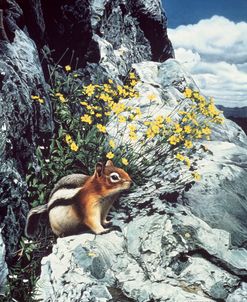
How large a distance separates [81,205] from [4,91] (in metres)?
1.49

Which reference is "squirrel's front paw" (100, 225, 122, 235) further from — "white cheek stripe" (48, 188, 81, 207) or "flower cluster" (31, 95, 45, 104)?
"flower cluster" (31, 95, 45, 104)

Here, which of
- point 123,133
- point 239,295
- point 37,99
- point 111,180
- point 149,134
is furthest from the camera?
point 123,133

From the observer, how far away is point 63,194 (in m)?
4.75

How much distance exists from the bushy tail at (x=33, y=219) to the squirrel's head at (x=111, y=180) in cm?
74

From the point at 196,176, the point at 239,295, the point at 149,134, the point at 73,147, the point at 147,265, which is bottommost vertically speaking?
the point at 239,295

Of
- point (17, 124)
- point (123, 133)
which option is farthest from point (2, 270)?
point (123, 133)

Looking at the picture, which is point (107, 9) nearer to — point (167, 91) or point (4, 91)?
point (167, 91)

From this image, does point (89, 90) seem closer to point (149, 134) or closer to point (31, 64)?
point (31, 64)

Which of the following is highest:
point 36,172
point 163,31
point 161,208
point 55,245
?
point 163,31

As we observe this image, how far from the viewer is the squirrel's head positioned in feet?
15.1

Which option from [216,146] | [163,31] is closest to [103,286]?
[216,146]

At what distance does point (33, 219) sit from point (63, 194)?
46cm

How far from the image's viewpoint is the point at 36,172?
5.11 m

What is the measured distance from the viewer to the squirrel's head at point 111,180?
182 inches
